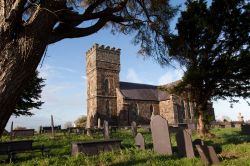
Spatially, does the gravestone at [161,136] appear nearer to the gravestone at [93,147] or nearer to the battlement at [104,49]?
the gravestone at [93,147]

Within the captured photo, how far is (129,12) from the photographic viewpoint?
9477 millimetres

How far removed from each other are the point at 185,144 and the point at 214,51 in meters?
8.33

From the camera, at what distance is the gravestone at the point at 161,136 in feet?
32.7

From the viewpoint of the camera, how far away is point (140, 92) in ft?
157

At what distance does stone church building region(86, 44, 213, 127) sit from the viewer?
4309 centimetres

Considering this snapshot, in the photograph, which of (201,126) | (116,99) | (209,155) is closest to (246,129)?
(201,126)

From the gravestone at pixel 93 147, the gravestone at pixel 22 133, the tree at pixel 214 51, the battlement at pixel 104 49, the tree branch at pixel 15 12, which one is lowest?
the gravestone at pixel 93 147

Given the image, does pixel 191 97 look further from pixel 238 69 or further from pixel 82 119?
pixel 82 119

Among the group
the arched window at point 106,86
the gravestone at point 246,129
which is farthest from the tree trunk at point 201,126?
the arched window at point 106,86

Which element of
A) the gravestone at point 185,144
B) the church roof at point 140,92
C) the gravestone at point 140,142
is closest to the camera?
the gravestone at point 185,144

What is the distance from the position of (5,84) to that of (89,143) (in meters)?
6.97

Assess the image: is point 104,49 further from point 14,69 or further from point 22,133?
point 14,69

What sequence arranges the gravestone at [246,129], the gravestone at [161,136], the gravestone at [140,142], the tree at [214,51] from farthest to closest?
1. the gravestone at [246,129]
2. the tree at [214,51]
3. the gravestone at [140,142]
4. the gravestone at [161,136]

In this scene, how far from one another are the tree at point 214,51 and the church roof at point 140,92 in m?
28.6
